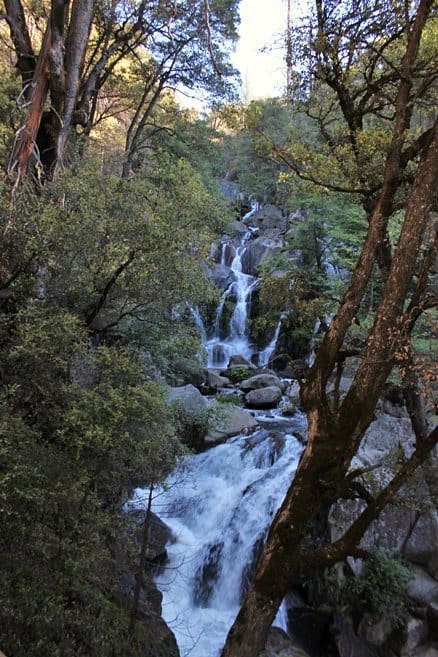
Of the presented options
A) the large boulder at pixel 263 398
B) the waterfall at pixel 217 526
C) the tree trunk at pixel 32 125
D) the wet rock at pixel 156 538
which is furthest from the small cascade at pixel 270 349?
the tree trunk at pixel 32 125

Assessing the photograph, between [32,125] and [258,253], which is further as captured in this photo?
[258,253]

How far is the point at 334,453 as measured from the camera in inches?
160

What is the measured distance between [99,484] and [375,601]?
4.56 metres

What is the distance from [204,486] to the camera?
9.67m

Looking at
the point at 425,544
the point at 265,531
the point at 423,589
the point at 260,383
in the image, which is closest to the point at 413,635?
the point at 423,589

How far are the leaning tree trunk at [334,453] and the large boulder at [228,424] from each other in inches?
262

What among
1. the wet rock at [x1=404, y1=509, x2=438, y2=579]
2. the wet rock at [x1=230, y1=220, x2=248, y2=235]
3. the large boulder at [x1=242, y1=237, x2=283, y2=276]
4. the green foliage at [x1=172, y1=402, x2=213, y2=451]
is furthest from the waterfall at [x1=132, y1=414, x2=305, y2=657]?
the wet rock at [x1=230, y1=220, x2=248, y2=235]

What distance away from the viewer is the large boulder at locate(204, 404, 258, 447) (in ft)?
36.3

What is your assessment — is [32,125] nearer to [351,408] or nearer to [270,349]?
[351,408]

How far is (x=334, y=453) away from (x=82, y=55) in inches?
310

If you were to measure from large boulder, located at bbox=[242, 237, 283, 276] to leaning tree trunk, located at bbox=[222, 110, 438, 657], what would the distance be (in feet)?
60.7

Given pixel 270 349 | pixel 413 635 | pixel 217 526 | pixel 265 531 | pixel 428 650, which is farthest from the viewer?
pixel 270 349

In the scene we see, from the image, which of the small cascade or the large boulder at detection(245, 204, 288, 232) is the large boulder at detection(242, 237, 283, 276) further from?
the small cascade

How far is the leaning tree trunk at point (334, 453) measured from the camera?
12.8 feet
